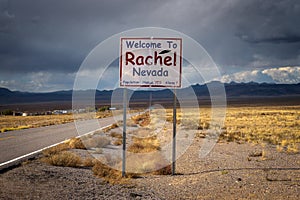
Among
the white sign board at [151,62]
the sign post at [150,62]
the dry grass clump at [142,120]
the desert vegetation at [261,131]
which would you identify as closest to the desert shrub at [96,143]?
A: the sign post at [150,62]

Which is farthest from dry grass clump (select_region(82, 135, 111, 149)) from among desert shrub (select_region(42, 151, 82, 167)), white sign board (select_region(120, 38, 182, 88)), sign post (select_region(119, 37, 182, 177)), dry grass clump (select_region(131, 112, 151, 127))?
dry grass clump (select_region(131, 112, 151, 127))

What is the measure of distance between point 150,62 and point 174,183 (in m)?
3.25

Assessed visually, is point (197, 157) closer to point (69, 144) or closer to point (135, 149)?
point (135, 149)

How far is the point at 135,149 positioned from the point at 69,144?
2859 millimetres

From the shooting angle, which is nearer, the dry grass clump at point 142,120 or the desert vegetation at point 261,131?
the desert vegetation at point 261,131

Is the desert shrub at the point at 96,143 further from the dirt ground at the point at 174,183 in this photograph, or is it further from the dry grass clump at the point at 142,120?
the dry grass clump at the point at 142,120

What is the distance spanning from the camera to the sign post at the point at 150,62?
350 inches

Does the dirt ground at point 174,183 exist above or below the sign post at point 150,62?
below

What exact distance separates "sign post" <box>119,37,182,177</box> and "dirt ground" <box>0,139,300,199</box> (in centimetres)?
132

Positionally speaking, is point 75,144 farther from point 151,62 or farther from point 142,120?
point 142,120

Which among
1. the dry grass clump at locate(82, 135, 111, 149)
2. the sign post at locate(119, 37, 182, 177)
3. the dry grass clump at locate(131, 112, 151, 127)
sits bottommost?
the dry grass clump at locate(131, 112, 151, 127)

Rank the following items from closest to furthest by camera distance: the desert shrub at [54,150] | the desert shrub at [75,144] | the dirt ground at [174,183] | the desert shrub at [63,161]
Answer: the dirt ground at [174,183] → the desert shrub at [63,161] → the desert shrub at [54,150] → the desert shrub at [75,144]

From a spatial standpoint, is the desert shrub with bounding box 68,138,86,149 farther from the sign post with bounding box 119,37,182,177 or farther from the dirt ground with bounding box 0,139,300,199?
the sign post with bounding box 119,37,182,177

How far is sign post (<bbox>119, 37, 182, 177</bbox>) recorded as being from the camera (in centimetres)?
888
